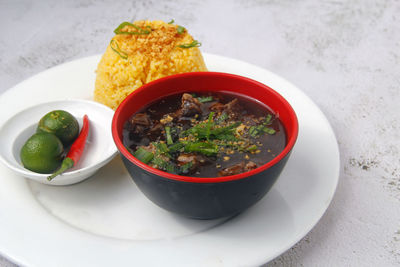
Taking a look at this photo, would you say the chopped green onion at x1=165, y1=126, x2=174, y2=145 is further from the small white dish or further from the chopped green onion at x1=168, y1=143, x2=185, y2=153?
the small white dish

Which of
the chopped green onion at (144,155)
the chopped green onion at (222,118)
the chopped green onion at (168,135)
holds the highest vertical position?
the chopped green onion at (144,155)

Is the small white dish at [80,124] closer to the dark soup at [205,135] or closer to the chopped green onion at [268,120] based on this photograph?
the dark soup at [205,135]

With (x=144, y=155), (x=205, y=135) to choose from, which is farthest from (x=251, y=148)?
(x=144, y=155)

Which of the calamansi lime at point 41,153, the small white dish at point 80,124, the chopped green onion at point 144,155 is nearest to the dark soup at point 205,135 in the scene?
the chopped green onion at point 144,155

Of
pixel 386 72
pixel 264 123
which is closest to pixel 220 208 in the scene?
pixel 264 123

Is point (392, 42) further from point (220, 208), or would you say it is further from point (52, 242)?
point (52, 242)
